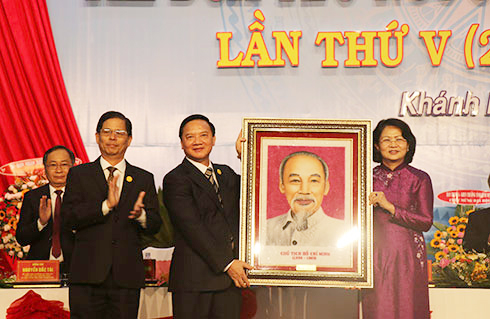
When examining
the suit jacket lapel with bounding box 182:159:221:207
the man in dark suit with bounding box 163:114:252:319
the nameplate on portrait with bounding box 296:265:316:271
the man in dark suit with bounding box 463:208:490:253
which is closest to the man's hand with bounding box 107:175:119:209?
the man in dark suit with bounding box 163:114:252:319

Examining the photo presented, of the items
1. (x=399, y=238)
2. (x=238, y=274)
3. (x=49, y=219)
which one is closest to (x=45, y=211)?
(x=49, y=219)

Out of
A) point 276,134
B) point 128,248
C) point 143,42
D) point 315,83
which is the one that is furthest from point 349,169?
point 143,42

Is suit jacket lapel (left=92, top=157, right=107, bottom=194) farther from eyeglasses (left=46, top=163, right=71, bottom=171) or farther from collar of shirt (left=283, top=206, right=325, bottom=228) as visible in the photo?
collar of shirt (left=283, top=206, right=325, bottom=228)

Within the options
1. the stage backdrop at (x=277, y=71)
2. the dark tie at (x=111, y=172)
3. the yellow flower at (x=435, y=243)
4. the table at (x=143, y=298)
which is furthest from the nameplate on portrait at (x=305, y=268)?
the stage backdrop at (x=277, y=71)

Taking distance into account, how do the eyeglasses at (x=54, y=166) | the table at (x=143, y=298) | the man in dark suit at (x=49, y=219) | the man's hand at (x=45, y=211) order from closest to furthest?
the table at (x=143, y=298) < the man's hand at (x=45, y=211) < the man in dark suit at (x=49, y=219) < the eyeglasses at (x=54, y=166)

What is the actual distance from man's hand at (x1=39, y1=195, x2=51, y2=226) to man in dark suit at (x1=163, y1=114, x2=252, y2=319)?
2.88 feet

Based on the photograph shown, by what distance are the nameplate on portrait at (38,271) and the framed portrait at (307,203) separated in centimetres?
113

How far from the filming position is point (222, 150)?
483 centimetres

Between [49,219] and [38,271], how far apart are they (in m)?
0.43

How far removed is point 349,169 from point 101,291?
1420mm

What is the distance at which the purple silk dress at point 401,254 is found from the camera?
10.5 feet

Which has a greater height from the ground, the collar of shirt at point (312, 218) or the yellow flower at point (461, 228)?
the collar of shirt at point (312, 218)

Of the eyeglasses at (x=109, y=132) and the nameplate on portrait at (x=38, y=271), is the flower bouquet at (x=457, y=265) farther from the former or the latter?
the nameplate on portrait at (x=38, y=271)

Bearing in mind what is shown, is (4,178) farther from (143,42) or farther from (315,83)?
(315,83)
